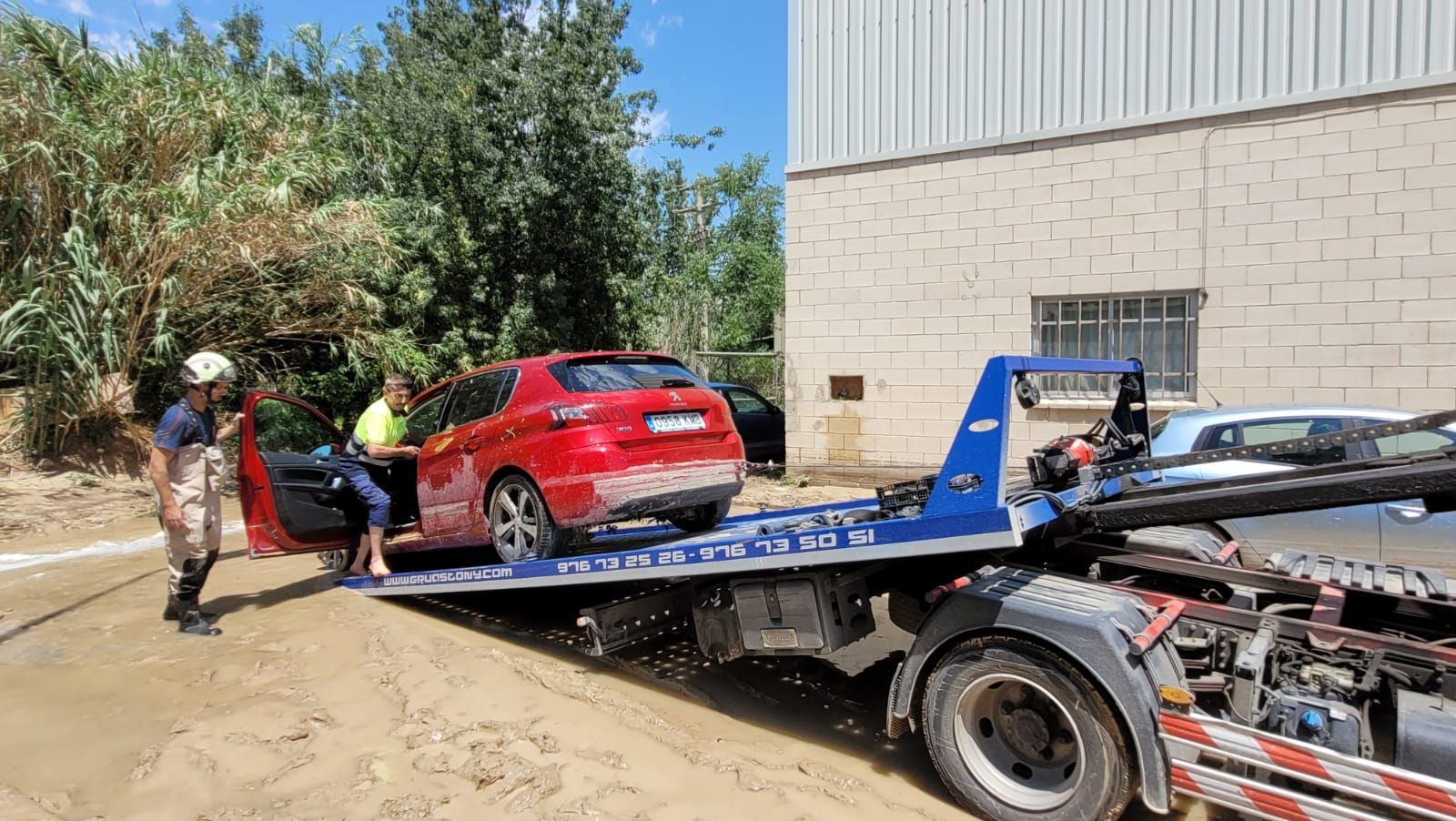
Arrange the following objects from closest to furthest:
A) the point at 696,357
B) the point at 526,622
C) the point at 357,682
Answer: the point at 357,682, the point at 526,622, the point at 696,357

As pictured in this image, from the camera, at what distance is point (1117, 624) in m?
2.84

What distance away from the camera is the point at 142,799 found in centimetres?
322

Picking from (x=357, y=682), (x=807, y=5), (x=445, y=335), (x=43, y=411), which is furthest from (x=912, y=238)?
(x=43, y=411)

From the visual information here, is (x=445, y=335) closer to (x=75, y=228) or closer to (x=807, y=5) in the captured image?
(x=75, y=228)

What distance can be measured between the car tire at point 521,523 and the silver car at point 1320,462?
3.69 metres

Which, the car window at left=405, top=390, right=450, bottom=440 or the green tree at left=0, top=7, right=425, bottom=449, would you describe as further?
the green tree at left=0, top=7, right=425, bottom=449

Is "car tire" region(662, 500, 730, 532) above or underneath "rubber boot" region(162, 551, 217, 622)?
above

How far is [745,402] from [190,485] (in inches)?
338

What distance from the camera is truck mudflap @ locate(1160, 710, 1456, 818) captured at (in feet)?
7.62

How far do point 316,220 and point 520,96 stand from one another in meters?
3.49

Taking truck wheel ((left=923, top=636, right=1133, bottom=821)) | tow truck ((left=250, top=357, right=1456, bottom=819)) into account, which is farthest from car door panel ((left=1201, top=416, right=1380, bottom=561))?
truck wheel ((left=923, top=636, right=1133, bottom=821))

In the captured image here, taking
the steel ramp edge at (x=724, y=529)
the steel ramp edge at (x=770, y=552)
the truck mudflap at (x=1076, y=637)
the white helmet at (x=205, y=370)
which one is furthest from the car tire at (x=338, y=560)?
the truck mudflap at (x=1076, y=637)

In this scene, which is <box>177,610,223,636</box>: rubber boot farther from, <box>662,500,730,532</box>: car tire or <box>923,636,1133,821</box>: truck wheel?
<box>923,636,1133,821</box>: truck wheel

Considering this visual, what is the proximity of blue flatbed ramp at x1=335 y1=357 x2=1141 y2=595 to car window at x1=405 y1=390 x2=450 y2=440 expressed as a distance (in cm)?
204
